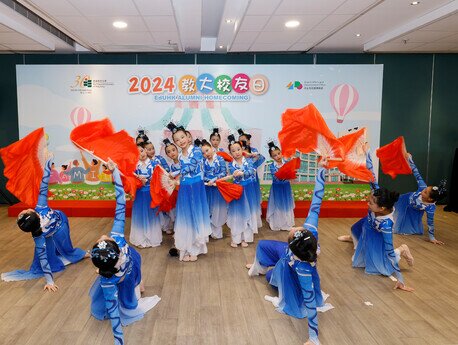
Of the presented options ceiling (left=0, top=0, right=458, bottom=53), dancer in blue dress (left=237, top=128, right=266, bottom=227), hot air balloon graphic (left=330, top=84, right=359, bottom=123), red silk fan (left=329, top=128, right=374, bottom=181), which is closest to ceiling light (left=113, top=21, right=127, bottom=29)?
ceiling (left=0, top=0, right=458, bottom=53)

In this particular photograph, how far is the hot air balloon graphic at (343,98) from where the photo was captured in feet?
21.1

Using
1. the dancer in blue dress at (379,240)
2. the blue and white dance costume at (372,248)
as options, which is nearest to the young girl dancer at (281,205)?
the dancer in blue dress at (379,240)

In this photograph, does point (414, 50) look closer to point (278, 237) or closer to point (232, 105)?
point (232, 105)

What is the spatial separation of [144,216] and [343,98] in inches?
158

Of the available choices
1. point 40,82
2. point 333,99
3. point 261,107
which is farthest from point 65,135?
point 333,99

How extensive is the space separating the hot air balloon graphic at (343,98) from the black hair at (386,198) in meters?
3.25

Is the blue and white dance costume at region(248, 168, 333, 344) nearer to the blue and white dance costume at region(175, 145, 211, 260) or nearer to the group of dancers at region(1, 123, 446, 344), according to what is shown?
the group of dancers at region(1, 123, 446, 344)

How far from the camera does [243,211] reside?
479cm

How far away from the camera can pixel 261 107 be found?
253 inches

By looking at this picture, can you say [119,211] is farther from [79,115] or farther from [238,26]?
[79,115]

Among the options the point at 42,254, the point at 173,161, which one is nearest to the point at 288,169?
the point at 173,161

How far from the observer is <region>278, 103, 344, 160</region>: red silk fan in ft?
9.61

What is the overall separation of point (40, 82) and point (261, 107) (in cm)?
381

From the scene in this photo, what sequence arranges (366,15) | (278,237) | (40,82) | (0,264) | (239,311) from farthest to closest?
1. (40,82)
2. (278,237)
3. (366,15)
4. (0,264)
5. (239,311)
